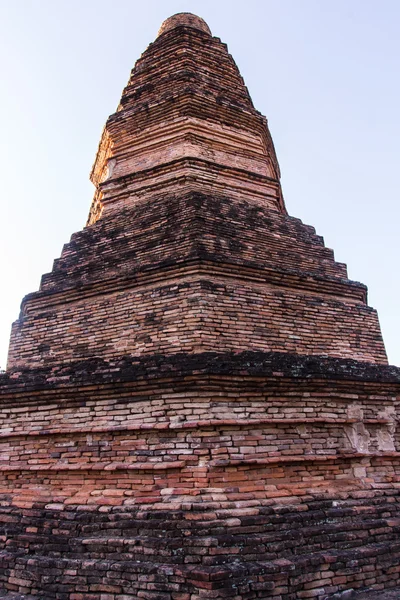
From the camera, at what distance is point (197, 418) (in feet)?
17.2

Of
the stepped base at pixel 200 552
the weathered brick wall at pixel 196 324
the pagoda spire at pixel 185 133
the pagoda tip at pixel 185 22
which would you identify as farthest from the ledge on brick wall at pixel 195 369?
the pagoda tip at pixel 185 22

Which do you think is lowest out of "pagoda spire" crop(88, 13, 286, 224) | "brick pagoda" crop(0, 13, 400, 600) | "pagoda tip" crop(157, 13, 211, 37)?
"brick pagoda" crop(0, 13, 400, 600)

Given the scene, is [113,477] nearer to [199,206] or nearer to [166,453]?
[166,453]

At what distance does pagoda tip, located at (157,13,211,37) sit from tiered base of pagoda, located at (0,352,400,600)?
394 inches

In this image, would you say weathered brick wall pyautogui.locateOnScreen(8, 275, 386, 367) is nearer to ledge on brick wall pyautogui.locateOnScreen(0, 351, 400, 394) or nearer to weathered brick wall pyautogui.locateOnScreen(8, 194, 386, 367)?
weathered brick wall pyautogui.locateOnScreen(8, 194, 386, 367)

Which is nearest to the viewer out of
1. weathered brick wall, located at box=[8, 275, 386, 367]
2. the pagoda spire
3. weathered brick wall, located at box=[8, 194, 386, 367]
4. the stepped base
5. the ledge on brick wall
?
the stepped base

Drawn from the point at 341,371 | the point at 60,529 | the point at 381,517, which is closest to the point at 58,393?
the point at 60,529

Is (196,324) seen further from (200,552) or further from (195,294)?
(200,552)

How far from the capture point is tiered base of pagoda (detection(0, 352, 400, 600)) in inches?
178

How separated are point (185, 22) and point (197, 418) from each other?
11.1m

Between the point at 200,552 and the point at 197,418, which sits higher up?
the point at 197,418

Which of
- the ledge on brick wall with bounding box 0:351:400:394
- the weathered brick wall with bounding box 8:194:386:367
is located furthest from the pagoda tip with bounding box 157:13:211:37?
the ledge on brick wall with bounding box 0:351:400:394

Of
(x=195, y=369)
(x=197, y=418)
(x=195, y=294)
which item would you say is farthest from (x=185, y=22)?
(x=197, y=418)

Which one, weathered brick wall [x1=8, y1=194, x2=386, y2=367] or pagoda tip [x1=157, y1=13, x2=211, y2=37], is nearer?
weathered brick wall [x1=8, y1=194, x2=386, y2=367]
